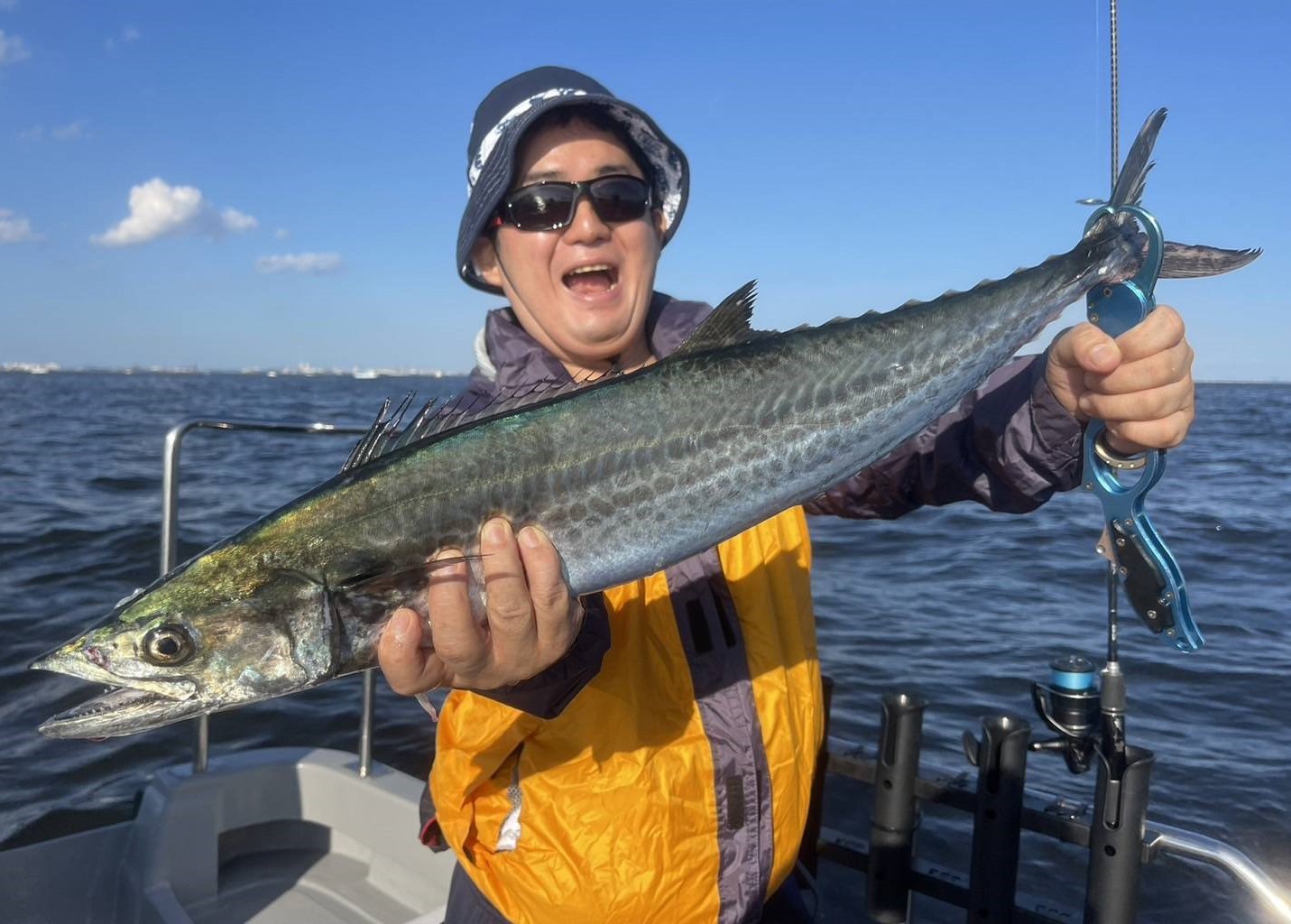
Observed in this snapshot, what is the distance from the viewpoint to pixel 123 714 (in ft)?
8.27

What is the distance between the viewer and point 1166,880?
6.89 metres

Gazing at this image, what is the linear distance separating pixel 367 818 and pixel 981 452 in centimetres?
422

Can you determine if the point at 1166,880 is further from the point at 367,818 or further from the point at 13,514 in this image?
the point at 13,514

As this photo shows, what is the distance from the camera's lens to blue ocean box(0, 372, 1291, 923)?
25.2ft

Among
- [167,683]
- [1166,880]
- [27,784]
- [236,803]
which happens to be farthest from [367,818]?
[1166,880]

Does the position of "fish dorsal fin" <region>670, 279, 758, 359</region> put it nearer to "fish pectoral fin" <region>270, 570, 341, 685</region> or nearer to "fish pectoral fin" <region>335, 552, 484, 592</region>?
"fish pectoral fin" <region>335, 552, 484, 592</region>

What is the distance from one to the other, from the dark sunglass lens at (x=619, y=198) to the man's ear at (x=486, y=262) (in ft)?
1.79

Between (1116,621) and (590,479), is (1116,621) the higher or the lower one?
the lower one

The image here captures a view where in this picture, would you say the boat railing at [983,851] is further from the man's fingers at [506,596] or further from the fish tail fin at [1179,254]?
the man's fingers at [506,596]

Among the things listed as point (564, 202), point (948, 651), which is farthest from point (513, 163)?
point (948, 651)

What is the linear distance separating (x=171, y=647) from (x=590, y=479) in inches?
49.7

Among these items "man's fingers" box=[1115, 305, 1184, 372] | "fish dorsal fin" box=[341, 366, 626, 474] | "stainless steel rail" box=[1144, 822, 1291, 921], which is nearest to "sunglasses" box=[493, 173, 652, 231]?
"fish dorsal fin" box=[341, 366, 626, 474]

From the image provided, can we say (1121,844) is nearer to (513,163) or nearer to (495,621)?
(495,621)

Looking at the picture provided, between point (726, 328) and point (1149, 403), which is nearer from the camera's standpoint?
point (1149, 403)
